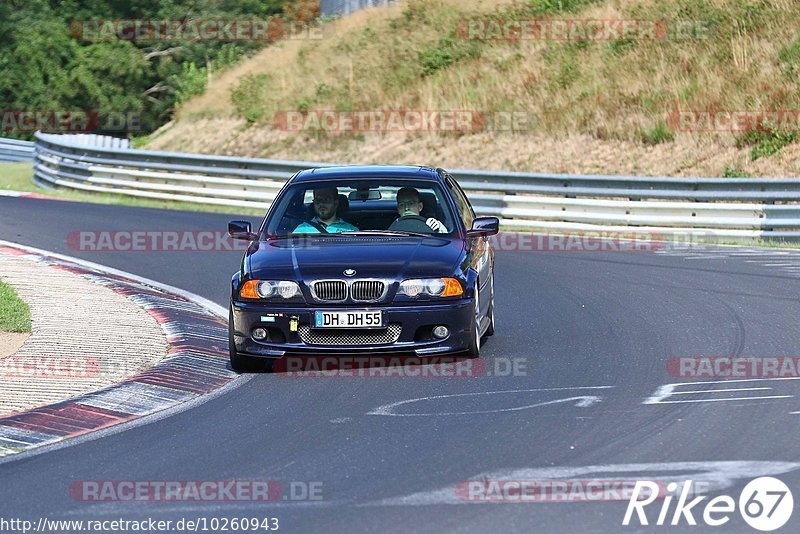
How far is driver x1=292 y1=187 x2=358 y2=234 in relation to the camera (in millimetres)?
11188

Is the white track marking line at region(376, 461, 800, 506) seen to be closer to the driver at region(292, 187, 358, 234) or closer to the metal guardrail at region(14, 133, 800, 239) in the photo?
the driver at region(292, 187, 358, 234)

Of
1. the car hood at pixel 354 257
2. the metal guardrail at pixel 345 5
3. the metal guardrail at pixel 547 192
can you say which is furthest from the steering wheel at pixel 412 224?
the metal guardrail at pixel 345 5

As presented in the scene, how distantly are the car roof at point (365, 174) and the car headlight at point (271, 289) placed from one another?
5.39 feet

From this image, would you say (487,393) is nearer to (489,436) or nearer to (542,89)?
(489,436)

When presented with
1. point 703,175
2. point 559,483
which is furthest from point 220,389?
point 703,175

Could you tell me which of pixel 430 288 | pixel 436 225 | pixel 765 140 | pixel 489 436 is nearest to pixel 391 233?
pixel 436 225

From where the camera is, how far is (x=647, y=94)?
101 ft

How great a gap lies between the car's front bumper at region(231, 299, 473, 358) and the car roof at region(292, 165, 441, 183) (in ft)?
5.98

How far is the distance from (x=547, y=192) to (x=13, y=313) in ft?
39.2

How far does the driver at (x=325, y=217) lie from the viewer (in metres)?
11.2

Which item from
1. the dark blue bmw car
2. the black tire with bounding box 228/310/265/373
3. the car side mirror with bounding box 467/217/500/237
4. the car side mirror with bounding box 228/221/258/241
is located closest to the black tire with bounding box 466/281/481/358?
the dark blue bmw car

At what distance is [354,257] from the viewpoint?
1028 cm

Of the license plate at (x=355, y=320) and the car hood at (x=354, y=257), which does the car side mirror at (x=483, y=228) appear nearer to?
the car hood at (x=354, y=257)

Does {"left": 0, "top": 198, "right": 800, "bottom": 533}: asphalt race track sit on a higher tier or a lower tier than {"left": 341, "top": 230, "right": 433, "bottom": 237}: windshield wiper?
lower
